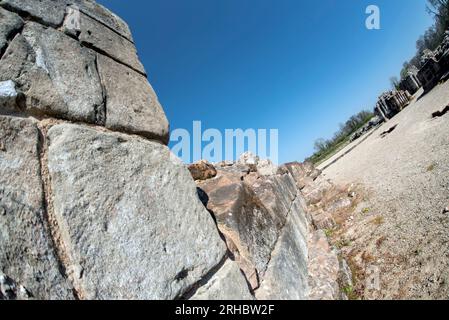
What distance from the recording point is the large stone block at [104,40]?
82.7 inches

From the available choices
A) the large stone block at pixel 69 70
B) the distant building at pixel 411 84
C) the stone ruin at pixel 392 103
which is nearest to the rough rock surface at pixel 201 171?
the large stone block at pixel 69 70

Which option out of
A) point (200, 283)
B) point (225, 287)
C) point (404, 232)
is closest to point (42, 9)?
point (200, 283)

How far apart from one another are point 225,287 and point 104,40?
7.16 ft

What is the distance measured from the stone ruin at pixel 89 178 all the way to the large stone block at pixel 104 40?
11 mm

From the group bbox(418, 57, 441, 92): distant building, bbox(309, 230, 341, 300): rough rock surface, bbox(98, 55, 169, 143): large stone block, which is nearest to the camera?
bbox(98, 55, 169, 143): large stone block

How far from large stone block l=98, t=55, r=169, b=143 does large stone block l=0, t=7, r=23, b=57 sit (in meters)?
0.55

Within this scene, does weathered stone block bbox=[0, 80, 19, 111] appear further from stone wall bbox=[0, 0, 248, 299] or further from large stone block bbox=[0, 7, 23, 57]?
large stone block bbox=[0, 7, 23, 57]

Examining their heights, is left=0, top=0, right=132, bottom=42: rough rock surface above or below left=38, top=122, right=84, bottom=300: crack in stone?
above

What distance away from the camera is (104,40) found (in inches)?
91.4

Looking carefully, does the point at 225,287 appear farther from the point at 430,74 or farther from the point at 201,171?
the point at 430,74

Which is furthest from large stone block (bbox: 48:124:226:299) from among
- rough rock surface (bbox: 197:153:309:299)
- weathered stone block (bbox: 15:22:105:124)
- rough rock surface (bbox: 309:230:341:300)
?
rough rock surface (bbox: 309:230:341:300)

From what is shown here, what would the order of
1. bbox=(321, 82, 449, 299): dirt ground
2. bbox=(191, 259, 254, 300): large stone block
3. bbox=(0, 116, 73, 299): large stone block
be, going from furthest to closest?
1. bbox=(321, 82, 449, 299): dirt ground
2. bbox=(191, 259, 254, 300): large stone block
3. bbox=(0, 116, 73, 299): large stone block

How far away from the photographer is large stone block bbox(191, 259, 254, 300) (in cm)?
184

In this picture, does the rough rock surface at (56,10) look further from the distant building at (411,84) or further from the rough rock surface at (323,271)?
the distant building at (411,84)
